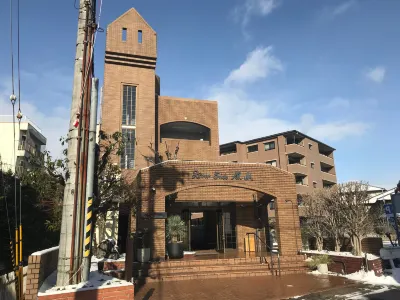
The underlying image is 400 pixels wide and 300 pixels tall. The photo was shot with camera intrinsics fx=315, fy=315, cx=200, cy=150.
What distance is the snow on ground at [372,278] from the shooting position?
9807 millimetres

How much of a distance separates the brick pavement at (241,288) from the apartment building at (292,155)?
1242 inches

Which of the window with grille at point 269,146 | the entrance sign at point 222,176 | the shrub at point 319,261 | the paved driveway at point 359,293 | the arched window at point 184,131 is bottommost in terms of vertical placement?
the paved driveway at point 359,293

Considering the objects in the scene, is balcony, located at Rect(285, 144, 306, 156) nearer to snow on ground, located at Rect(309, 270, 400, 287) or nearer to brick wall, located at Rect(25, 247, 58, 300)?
snow on ground, located at Rect(309, 270, 400, 287)

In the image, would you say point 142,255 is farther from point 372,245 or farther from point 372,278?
point 372,245

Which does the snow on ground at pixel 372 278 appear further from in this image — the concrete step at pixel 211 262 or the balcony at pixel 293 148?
the balcony at pixel 293 148

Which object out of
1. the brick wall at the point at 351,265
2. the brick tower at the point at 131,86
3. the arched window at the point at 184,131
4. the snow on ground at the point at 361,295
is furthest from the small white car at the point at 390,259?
the arched window at the point at 184,131

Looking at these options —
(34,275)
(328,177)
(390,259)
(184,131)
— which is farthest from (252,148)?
(34,275)

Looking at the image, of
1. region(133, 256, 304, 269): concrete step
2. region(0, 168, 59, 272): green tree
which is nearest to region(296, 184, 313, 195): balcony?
region(133, 256, 304, 269): concrete step

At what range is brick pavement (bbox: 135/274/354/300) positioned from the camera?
895 centimetres

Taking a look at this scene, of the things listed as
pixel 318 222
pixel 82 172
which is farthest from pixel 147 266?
pixel 318 222

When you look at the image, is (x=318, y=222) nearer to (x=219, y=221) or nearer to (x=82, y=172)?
(x=219, y=221)

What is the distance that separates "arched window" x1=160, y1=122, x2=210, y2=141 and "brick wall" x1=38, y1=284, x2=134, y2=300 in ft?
70.8

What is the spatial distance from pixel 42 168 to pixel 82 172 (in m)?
2.37

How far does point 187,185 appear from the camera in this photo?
1453 centimetres
